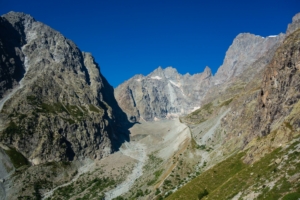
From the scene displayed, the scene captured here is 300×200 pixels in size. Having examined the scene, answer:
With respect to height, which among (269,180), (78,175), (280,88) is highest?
(78,175)

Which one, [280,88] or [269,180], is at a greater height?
[280,88]

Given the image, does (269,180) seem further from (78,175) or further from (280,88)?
(78,175)

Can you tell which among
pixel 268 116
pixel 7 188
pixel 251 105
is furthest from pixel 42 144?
pixel 268 116

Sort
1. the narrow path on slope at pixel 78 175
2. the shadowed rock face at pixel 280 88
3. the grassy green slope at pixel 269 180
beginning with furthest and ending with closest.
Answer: the narrow path on slope at pixel 78 175, the shadowed rock face at pixel 280 88, the grassy green slope at pixel 269 180

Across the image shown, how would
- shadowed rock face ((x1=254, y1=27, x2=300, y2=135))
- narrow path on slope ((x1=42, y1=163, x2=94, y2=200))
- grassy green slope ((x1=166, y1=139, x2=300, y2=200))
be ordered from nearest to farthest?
grassy green slope ((x1=166, y1=139, x2=300, y2=200)) < shadowed rock face ((x1=254, y1=27, x2=300, y2=135)) < narrow path on slope ((x1=42, y1=163, x2=94, y2=200))

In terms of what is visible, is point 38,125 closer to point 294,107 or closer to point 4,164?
point 4,164

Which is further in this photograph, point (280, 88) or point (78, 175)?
point (78, 175)

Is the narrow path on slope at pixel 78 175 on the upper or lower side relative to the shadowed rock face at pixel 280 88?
upper

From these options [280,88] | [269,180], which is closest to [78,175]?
[280,88]

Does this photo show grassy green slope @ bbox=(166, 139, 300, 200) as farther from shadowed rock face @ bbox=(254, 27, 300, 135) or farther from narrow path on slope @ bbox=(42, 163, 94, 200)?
narrow path on slope @ bbox=(42, 163, 94, 200)

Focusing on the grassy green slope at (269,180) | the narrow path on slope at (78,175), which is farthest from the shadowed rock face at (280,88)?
the narrow path on slope at (78,175)

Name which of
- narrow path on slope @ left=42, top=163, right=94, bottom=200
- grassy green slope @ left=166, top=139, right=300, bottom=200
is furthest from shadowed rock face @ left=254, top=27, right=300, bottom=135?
narrow path on slope @ left=42, top=163, right=94, bottom=200

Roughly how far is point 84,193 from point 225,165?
8707 cm

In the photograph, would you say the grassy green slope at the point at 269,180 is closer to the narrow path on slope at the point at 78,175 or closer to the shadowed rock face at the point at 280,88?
the shadowed rock face at the point at 280,88
